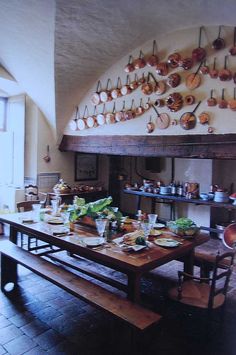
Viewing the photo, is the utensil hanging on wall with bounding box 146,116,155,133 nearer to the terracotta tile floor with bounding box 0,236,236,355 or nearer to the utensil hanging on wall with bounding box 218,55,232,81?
the utensil hanging on wall with bounding box 218,55,232,81

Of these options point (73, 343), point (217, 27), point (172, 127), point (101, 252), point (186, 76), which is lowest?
point (73, 343)

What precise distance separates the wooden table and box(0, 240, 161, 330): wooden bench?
192mm

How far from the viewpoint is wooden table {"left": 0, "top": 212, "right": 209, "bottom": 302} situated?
224cm

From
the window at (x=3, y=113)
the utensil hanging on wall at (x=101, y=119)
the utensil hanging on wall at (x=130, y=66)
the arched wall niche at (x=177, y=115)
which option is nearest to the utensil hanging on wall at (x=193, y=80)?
the arched wall niche at (x=177, y=115)

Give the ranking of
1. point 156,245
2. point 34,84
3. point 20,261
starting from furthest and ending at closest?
point 34,84 < point 20,261 < point 156,245

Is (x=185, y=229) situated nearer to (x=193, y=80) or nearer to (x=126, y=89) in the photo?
(x=193, y=80)

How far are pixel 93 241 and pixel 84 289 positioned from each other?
0.45 m

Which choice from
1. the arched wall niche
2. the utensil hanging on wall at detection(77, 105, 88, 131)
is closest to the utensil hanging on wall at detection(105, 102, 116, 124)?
the arched wall niche

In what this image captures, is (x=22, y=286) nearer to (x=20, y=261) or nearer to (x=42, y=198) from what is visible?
(x=20, y=261)

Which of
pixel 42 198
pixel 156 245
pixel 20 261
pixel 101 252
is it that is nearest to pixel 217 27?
pixel 156 245

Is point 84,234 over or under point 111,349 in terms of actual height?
over

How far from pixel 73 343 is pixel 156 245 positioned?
1.04 m

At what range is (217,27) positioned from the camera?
3.47m

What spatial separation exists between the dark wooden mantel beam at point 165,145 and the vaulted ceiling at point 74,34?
0.88 m
